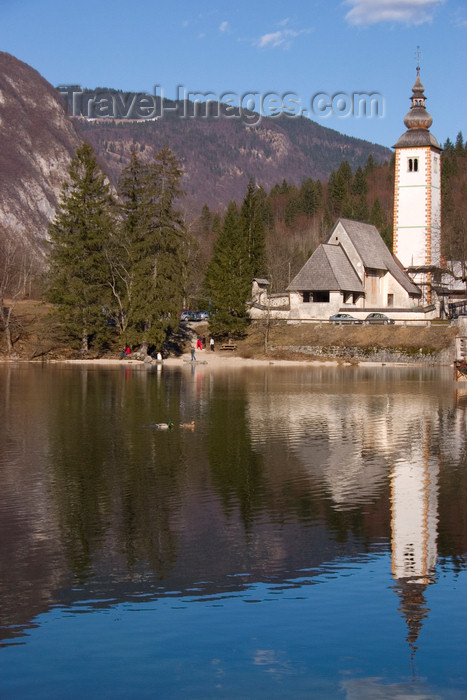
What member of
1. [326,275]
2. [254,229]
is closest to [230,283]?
[326,275]

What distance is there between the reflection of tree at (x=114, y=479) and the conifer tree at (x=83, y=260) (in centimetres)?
3046

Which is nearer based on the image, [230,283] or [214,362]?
[214,362]

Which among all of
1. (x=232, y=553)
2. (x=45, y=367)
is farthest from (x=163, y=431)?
(x=45, y=367)

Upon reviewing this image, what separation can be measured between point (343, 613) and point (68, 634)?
3873 millimetres

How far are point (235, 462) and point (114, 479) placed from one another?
3.98 m

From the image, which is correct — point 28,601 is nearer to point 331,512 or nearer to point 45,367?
point 331,512

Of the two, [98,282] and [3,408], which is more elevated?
[98,282]

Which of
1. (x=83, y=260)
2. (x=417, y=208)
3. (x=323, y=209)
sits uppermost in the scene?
(x=323, y=209)

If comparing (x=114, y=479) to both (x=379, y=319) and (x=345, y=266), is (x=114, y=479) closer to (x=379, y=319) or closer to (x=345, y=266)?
(x=379, y=319)

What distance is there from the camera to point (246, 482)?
22062 mm

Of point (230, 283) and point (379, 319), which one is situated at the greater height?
point (230, 283)

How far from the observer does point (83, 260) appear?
232ft

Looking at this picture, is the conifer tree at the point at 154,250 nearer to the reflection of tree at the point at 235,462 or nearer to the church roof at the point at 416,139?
the church roof at the point at 416,139

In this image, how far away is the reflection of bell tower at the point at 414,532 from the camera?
13.7m
